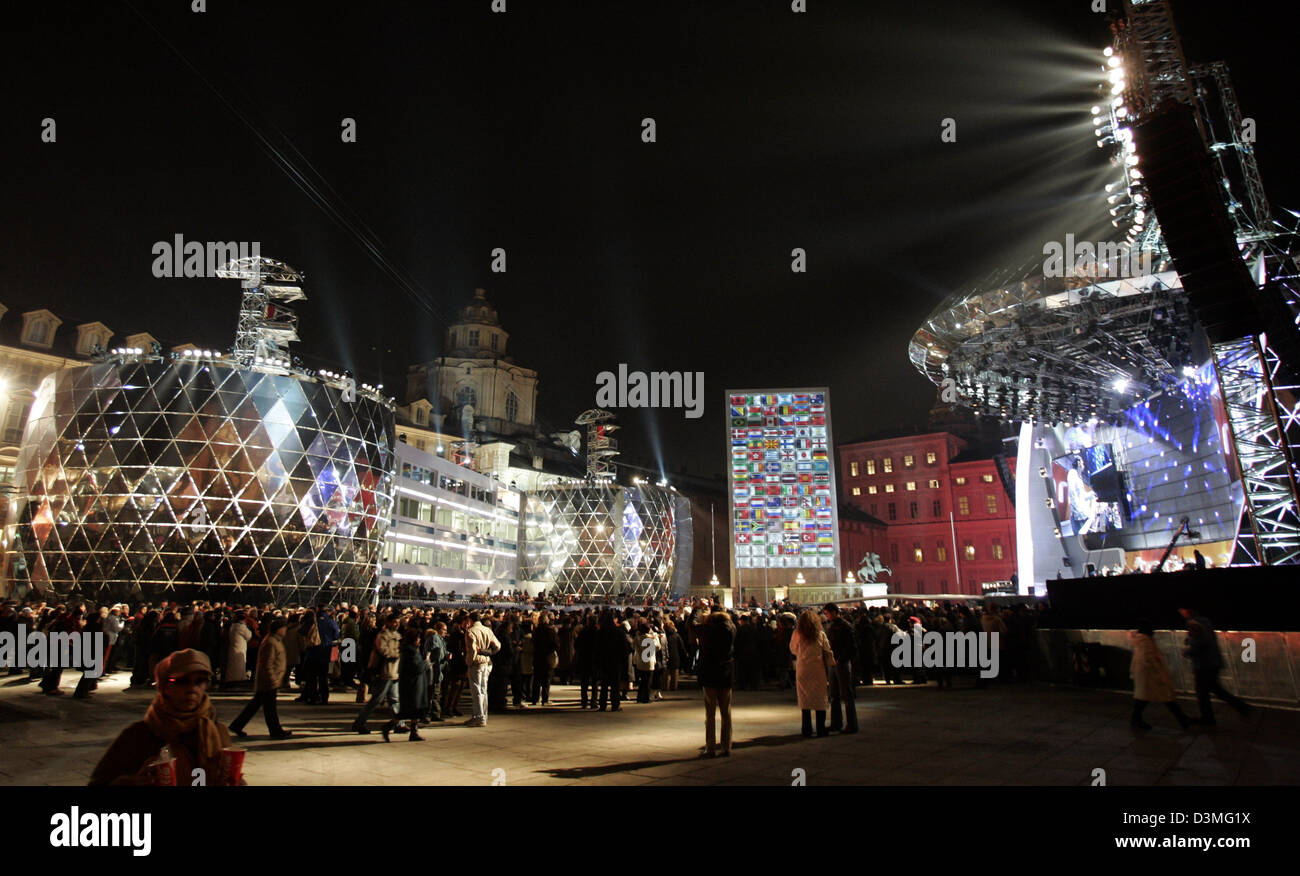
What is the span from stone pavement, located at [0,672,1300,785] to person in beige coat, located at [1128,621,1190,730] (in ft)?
0.97

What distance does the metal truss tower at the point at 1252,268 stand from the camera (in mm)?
17891

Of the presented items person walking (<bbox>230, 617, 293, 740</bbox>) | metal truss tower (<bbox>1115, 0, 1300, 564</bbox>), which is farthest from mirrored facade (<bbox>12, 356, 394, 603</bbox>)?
→ metal truss tower (<bbox>1115, 0, 1300, 564</bbox>)

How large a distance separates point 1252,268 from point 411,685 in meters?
25.7

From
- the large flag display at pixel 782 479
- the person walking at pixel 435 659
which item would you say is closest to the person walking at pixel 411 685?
the person walking at pixel 435 659

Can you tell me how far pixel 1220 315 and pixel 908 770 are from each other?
52.4 ft

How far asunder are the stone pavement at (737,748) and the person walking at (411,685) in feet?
0.82

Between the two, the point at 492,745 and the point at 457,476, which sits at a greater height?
the point at 457,476

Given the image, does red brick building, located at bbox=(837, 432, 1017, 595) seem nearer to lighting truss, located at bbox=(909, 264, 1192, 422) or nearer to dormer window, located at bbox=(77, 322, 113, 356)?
lighting truss, located at bbox=(909, 264, 1192, 422)

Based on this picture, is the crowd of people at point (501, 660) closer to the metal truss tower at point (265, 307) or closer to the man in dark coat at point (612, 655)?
the man in dark coat at point (612, 655)

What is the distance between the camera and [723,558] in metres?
70.8

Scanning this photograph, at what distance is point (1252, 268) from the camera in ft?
66.3

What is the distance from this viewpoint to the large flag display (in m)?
53.5
